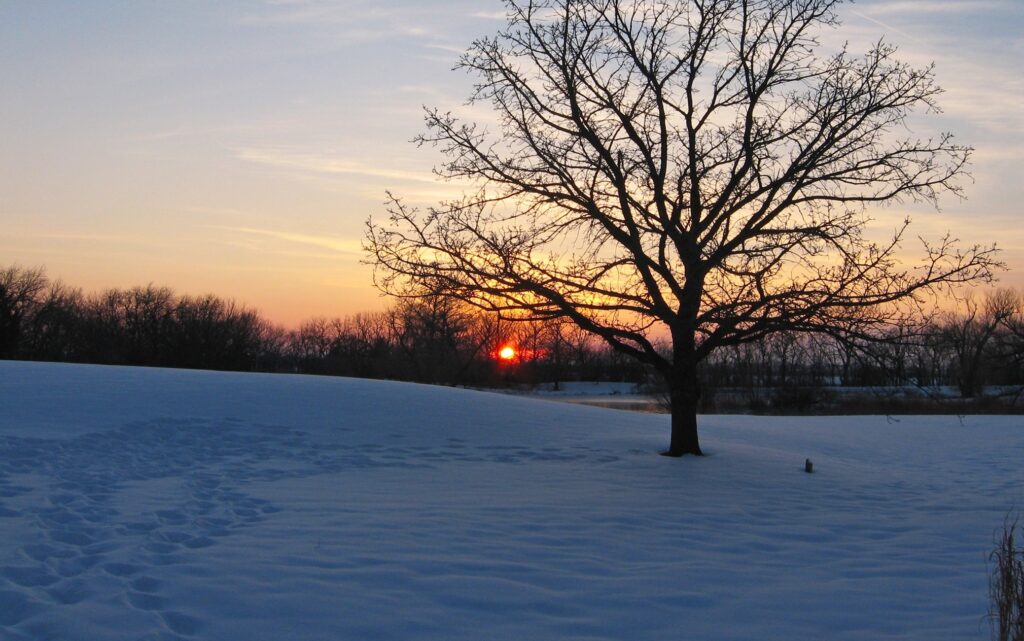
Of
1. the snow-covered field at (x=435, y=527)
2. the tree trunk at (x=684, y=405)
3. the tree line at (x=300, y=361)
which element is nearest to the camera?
the snow-covered field at (x=435, y=527)

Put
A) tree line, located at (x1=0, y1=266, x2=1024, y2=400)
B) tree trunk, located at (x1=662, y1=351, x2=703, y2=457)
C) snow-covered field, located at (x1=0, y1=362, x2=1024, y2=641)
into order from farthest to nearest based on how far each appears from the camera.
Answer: tree line, located at (x1=0, y1=266, x2=1024, y2=400), tree trunk, located at (x1=662, y1=351, x2=703, y2=457), snow-covered field, located at (x1=0, y1=362, x2=1024, y2=641)

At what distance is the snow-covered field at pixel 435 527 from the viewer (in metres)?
5.73

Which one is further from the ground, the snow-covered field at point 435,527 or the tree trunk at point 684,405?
the tree trunk at point 684,405

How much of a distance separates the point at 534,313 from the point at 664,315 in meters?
2.17

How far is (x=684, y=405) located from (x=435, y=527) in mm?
7219

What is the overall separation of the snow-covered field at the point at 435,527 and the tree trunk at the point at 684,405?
72 cm

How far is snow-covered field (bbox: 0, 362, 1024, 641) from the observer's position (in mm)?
5734

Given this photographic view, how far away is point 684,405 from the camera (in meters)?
14.4

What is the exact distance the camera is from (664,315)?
13.8 m

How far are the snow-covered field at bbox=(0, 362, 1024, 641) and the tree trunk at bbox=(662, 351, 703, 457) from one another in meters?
0.72

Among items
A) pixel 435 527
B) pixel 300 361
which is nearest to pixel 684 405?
pixel 435 527

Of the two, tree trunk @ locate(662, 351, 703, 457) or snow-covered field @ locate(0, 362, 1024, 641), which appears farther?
tree trunk @ locate(662, 351, 703, 457)

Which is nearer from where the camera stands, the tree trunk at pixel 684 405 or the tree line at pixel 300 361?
the tree trunk at pixel 684 405

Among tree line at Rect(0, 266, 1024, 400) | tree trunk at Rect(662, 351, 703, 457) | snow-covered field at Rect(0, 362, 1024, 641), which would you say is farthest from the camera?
tree line at Rect(0, 266, 1024, 400)
